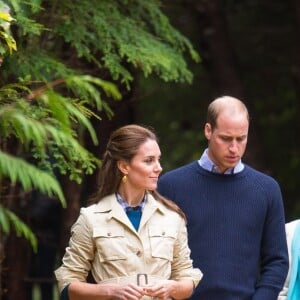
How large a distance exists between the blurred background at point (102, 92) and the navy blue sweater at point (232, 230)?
695 mm

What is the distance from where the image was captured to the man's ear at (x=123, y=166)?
239 inches

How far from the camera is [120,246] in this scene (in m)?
5.92

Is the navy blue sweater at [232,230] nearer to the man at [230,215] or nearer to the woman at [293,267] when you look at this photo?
the man at [230,215]

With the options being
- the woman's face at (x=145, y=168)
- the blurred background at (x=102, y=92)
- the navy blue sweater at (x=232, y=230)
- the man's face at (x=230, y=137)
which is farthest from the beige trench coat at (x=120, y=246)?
the man's face at (x=230, y=137)

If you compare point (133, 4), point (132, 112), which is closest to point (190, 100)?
point (132, 112)

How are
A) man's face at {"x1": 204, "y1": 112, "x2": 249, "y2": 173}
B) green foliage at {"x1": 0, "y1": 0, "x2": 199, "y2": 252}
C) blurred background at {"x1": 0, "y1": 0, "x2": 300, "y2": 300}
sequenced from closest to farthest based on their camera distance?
blurred background at {"x1": 0, "y1": 0, "x2": 300, "y2": 300}, man's face at {"x1": 204, "y1": 112, "x2": 249, "y2": 173}, green foliage at {"x1": 0, "y1": 0, "x2": 199, "y2": 252}

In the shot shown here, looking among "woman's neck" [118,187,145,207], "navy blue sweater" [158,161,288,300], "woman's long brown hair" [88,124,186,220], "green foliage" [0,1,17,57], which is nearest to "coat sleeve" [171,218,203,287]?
"woman's long brown hair" [88,124,186,220]

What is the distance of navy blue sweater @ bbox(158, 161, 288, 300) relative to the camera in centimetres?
652

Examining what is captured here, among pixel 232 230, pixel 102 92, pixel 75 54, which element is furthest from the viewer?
pixel 102 92

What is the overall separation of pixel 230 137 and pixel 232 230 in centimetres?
52

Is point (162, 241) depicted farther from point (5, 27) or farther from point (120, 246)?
point (5, 27)

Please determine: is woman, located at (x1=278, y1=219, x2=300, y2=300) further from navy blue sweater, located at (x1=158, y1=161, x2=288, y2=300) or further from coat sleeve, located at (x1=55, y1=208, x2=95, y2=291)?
coat sleeve, located at (x1=55, y1=208, x2=95, y2=291)

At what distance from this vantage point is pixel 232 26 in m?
14.1

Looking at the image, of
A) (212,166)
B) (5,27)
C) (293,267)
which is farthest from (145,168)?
(293,267)
